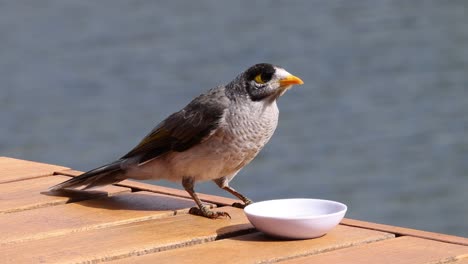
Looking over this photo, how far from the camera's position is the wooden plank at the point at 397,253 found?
4.14 meters

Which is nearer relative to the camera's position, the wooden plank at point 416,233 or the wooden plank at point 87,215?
the wooden plank at point 416,233

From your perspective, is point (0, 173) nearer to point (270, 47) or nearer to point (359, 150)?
point (359, 150)

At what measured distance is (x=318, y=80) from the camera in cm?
1445

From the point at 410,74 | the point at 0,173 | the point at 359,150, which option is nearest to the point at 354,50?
the point at 410,74

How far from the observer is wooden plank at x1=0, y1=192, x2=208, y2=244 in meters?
4.62

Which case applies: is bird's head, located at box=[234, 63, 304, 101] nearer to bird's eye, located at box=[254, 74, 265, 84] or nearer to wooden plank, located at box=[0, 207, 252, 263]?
bird's eye, located at box=[254, 74, 265, 84]

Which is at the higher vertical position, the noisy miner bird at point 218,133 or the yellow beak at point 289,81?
the yellow beak at point 289,81

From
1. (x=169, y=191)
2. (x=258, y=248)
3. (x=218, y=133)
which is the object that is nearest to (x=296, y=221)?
(x=258, y=248)

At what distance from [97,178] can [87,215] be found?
52 cm

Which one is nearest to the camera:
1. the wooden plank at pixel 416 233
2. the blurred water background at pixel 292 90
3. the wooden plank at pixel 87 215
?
the wooden plank at pixel 416 233

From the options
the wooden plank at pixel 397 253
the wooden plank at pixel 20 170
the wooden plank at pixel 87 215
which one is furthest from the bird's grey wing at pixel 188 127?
the wooden plank at pixel 397 253

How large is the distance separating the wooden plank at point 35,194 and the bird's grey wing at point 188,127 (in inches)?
9.0

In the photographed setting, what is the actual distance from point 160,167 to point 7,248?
1.27 metres

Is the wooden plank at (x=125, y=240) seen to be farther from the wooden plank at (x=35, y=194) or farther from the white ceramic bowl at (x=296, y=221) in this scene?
the wooden plank at (x=35, y=194)
